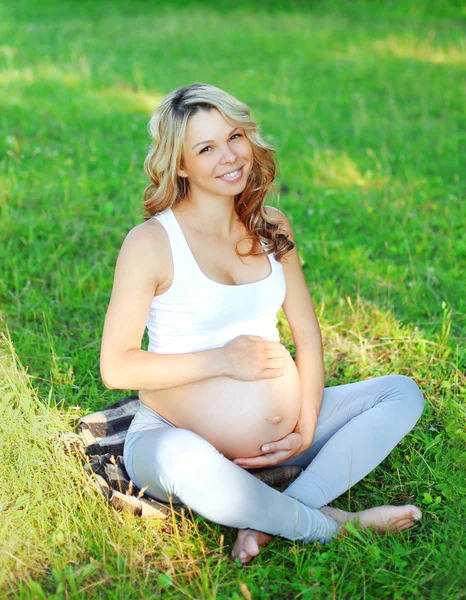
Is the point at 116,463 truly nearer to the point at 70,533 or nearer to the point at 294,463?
the point at 70,533

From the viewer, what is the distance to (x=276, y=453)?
2.66 m

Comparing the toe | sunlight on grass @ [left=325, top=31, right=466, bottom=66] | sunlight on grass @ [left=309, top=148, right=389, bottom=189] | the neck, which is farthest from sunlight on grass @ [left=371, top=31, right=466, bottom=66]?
the toe

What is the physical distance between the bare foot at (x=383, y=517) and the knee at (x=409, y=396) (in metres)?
0.38

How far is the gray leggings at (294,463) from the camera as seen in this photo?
7.64ft

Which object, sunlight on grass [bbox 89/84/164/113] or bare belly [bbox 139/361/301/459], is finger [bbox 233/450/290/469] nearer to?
bare belly [bbox 139/361/301/459]

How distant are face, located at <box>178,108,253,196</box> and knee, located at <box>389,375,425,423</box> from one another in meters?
0.98

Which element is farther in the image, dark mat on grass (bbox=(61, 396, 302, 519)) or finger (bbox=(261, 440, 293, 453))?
finger (bbox=(261, 440, 293, 453))

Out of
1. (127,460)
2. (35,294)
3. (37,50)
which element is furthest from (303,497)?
(37,50)

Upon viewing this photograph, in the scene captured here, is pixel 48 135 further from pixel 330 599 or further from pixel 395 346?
pixel 330 599

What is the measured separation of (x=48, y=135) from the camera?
6.49 m

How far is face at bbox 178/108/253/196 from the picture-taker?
2.60 metres

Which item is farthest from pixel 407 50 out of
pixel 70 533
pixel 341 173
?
Result: pixel 70 533

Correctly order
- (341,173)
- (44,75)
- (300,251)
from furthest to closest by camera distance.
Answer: (44,75)
(341,173)
(300,251)

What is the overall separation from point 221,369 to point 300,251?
7.43 feet
